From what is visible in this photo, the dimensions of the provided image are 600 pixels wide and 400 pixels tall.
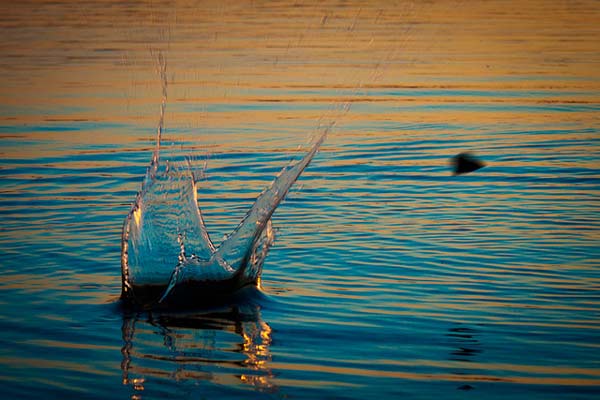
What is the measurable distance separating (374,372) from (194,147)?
8.74 meters

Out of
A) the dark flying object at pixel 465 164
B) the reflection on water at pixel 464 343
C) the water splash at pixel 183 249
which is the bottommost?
the reflection on water at pixel 464 343

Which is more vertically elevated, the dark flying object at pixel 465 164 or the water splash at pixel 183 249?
the dark flying object at pixel 465 164

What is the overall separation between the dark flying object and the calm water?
199mm

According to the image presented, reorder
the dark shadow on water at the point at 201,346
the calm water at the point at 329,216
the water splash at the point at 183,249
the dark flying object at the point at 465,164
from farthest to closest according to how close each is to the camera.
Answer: the dark flying object at the point at 465,164 → the water splash at the point at 183,249 → the calm water at the point at 329,216 → the dark shadow on water at the point at 201,346

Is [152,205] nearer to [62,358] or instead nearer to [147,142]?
[62,358]

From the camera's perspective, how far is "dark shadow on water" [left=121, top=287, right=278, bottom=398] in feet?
20.9

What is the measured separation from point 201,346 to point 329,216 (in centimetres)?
404

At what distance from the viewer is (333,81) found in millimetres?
19703

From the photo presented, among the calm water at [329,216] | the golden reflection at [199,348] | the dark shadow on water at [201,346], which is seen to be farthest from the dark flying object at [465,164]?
the golden reflection at [199,348]

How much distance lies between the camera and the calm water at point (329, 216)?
261 inches

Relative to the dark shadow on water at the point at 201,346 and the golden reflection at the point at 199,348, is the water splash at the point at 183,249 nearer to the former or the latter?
the dark shadow on water at the point at 201,346

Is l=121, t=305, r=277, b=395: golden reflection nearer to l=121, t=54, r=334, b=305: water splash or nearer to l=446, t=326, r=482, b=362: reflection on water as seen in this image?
l=121, t=54, r=334, b=305: water splash

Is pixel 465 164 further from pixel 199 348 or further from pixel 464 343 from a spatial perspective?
pixel 199 348

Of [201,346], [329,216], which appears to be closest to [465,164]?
[329,216]
